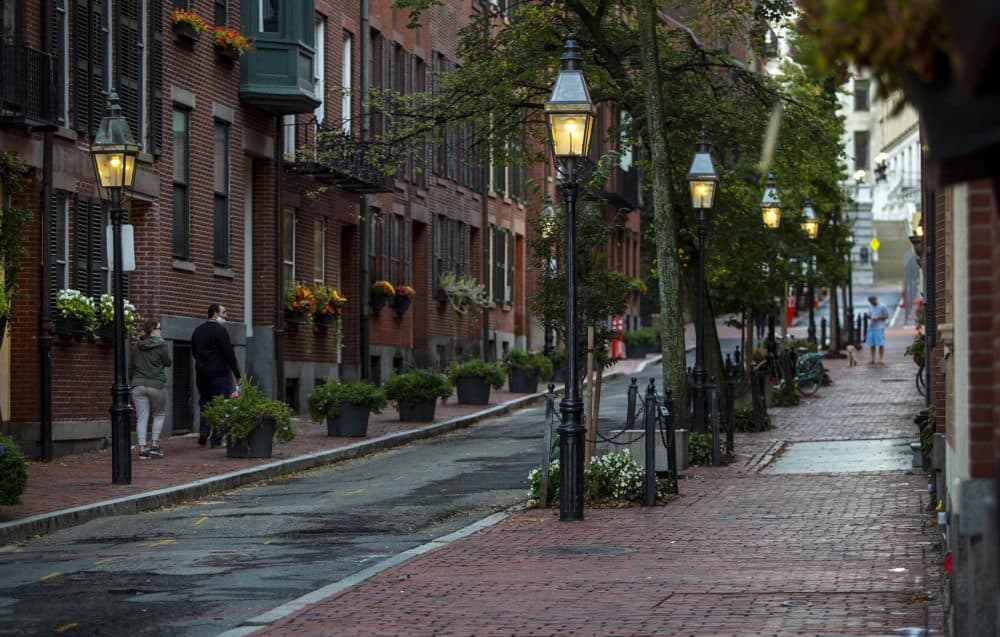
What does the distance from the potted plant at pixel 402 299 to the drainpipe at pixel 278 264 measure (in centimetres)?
784

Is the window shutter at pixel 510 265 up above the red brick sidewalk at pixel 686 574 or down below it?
above

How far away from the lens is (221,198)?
28875 millimetres

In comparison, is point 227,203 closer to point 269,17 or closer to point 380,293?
point 269,17

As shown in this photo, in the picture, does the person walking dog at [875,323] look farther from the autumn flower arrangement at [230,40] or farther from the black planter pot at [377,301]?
the autumn flower arrangement at [230,40]

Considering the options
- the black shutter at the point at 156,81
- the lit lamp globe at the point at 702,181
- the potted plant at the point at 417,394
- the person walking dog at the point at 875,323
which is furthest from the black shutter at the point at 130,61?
the person walking dog at the point at 875,323

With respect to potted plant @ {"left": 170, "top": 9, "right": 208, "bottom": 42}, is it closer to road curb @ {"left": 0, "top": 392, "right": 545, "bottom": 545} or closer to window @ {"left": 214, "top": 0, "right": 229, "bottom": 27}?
window @ {"left": 214, "top": 0, "right": 229, "bottom": 27}

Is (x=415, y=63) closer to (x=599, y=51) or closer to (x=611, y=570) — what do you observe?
(x=599, y=51)

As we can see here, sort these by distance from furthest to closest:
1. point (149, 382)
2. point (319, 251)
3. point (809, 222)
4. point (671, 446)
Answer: point (809, 222) → point (319, 251) → point (149, 382) → point (671, 446)

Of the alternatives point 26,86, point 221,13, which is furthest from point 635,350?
point 26,86

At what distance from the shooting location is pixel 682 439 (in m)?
21.5

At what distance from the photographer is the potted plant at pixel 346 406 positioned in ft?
84.7

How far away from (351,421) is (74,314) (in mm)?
4672

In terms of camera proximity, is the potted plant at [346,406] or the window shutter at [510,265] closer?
the potted plant at [346,406]

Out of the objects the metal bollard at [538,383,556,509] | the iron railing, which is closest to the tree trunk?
the metal bollard at [538,383,556,509]
